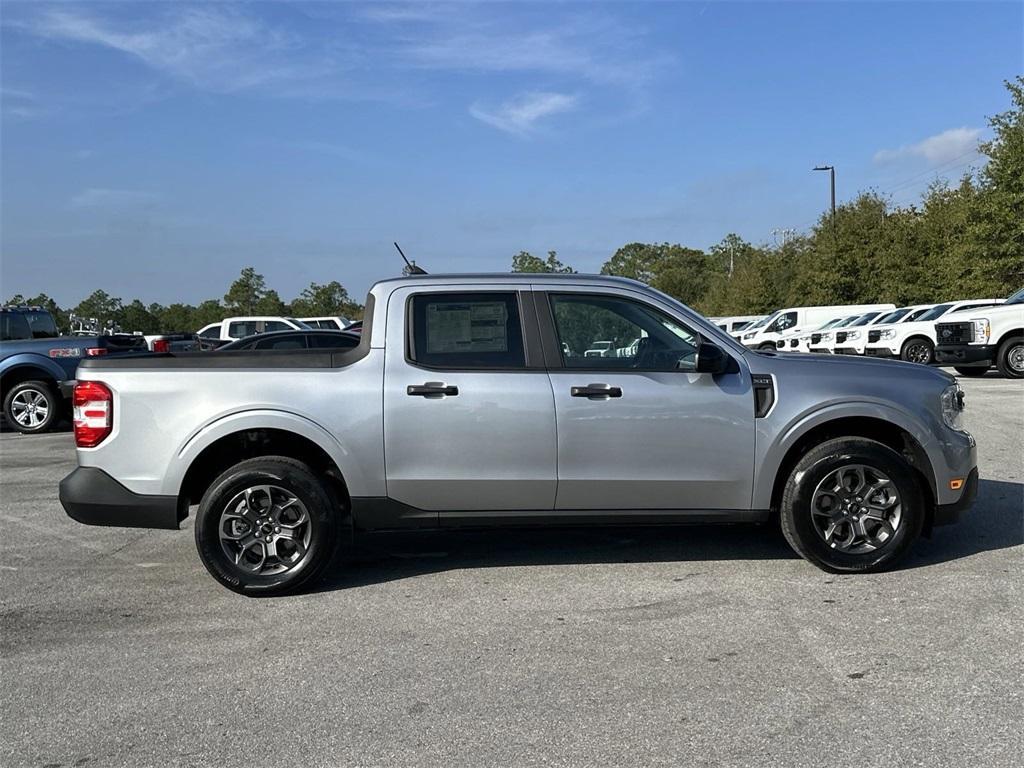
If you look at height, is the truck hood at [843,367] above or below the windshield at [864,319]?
below

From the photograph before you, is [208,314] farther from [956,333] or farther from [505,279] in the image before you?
[505,279]

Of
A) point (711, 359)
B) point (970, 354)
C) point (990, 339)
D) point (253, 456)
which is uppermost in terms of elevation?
point (711, 359)

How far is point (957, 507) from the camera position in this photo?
5516 mm

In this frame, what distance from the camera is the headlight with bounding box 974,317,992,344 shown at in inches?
738

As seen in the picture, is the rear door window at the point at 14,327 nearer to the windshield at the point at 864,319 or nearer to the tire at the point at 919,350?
the tire at the point at 919,350

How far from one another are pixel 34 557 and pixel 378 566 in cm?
252

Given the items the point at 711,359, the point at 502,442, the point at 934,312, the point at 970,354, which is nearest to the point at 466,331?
the point at 502,442

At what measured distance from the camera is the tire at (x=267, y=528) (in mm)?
5297

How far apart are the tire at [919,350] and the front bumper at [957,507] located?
55.9ft

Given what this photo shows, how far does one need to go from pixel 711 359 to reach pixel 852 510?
1.26m

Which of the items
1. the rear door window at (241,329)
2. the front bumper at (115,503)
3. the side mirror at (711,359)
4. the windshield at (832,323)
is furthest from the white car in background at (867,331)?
the front bumper at (115,503)

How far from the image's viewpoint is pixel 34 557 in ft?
21.2

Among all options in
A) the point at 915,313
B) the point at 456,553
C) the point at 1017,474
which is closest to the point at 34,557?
the point at 456,553

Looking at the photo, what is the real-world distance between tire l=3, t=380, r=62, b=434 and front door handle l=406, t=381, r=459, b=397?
10.8m
